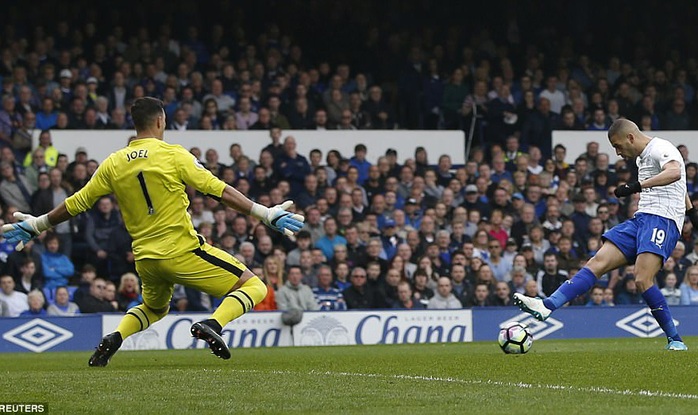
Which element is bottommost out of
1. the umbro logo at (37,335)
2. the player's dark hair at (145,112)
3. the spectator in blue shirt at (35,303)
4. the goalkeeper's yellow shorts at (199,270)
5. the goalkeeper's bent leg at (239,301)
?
the umbro logo at (37,335)

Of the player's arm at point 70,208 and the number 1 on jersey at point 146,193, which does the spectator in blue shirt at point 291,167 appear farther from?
the number 1 on jersey at point 146,193

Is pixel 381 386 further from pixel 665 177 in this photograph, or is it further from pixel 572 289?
pixel 665 177

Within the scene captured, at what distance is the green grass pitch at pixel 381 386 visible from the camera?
267 inches

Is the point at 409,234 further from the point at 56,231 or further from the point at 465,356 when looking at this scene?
the point at 465,356

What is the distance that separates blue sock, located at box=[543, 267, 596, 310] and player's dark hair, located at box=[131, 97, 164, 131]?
150 inches

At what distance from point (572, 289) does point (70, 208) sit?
14.5 feet

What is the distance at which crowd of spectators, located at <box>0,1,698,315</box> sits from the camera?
725 inches

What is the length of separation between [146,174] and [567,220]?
12.0m

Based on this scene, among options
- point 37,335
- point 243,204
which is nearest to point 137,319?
point 243,204

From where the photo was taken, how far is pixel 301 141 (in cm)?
2189

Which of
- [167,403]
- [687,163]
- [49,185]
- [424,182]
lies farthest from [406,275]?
[167,403]

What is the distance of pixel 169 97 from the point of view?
839 inches

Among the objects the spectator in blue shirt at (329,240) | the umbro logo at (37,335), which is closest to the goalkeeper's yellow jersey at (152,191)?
the umbro logo at (37,335)

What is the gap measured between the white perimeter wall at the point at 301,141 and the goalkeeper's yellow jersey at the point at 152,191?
35.6 ft
